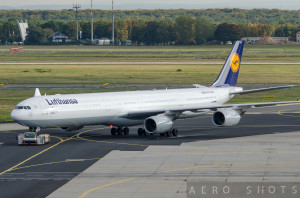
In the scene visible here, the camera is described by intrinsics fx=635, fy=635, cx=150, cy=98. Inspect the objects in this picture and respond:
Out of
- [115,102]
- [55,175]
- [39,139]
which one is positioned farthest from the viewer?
[115,102]

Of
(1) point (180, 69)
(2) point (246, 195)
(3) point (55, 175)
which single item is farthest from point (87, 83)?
(2) point (246, 195)

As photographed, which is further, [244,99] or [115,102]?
[244,99]

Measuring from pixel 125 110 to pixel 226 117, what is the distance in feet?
31.6

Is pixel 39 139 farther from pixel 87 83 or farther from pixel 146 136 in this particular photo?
pixel 87 83

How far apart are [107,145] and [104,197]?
64.2ft

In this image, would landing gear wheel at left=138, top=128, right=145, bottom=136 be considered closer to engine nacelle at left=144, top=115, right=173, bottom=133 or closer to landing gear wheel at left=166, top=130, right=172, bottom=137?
landing gear wheel at left=166, top=130, right=172, bottom=137

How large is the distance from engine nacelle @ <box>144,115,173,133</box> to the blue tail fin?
46.0 ft

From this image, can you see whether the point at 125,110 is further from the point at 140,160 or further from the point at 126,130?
the point at 140,160

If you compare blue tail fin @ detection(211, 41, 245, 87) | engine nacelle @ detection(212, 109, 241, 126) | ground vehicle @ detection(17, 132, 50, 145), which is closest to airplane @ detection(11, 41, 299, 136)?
engine nacelle @ detection(212, 109, 241, 126)

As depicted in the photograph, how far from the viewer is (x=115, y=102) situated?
6034 centimetres

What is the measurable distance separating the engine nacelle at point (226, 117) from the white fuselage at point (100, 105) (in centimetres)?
480

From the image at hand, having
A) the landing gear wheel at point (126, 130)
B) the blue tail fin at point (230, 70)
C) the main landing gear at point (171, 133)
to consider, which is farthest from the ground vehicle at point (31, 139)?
the blue tail fin at point (230, 70)

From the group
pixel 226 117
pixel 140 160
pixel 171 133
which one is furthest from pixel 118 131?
pixel 140 160

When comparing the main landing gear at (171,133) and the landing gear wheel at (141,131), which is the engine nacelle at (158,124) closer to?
the main landing gear at (171,133)
